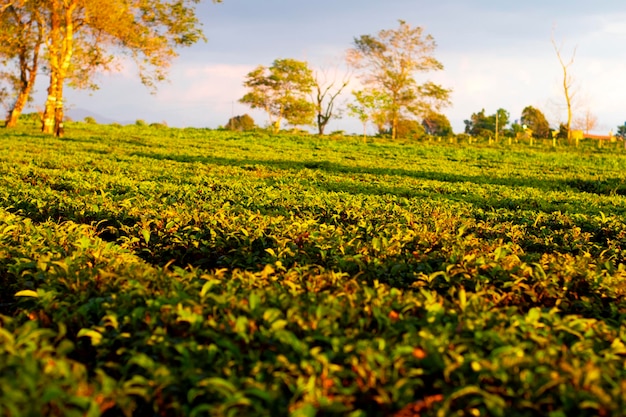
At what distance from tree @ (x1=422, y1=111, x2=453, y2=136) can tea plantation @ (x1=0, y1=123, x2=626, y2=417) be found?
4332cm

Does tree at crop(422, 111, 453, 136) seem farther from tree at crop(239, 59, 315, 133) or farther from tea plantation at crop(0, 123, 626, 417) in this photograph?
tea plantation at crop(0, 123, 626, 417)

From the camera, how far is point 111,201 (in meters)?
7.32

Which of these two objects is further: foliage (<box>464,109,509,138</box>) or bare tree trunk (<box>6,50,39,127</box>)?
foliage (<box>464,109,509,138</box>)

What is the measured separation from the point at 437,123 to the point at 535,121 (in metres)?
14.0

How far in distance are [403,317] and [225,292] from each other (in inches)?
44.1

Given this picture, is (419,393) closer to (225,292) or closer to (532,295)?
(225,292)

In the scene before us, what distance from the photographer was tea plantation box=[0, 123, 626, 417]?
221cm

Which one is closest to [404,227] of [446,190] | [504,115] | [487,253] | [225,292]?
[487,253]

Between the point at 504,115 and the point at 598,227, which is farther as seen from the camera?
the point at 504,115

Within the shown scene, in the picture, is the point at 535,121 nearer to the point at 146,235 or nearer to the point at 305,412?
the point at 146,235

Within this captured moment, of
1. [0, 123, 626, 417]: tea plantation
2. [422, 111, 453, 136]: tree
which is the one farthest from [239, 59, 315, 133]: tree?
[0, 123, 626, 417]: tea plantation

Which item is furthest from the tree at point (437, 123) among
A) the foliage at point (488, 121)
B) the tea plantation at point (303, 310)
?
the tea plantation at point (303, 310)

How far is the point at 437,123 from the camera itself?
79125 mm

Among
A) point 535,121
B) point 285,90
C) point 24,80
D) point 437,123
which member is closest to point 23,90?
point 24,80
